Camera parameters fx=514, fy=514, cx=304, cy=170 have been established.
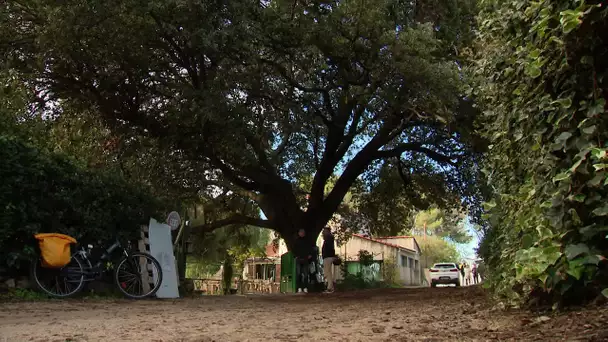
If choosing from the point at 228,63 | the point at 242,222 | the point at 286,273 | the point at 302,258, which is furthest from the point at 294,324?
the point at 286,273

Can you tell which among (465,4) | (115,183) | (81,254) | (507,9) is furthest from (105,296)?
(465,4)

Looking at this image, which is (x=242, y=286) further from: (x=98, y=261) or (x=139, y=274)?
(x=98, y=261)

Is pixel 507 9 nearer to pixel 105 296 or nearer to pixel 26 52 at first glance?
pixel 105 296

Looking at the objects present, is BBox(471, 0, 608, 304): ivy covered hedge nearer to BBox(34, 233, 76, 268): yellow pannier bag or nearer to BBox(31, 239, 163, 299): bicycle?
BBox(34, 233, 76, 268): yellow pannier bag

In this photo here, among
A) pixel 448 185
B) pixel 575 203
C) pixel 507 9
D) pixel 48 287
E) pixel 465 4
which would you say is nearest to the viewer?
pixel 575 203

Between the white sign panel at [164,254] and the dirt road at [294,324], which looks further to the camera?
the white sign panel at [164,254]

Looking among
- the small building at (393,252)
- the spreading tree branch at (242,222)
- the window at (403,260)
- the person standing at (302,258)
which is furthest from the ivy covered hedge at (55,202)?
the window at (403,260)

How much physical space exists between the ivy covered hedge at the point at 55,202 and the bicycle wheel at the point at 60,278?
302mm

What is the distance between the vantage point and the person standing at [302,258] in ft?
47.2

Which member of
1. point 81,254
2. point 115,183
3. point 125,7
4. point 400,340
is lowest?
point 400,340

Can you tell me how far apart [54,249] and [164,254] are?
2.41 meters

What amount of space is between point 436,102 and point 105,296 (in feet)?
23.3

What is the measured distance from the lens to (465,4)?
1169cm

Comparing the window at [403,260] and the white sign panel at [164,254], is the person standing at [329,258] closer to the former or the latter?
the white sign panel at [164,254]
